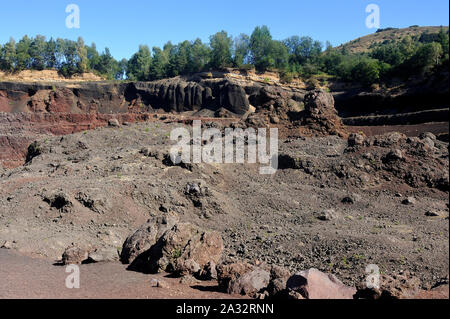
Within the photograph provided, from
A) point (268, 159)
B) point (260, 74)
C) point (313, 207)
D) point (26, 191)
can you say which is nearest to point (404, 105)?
point (260, 74)

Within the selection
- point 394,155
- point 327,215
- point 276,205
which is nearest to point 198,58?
point 394,155

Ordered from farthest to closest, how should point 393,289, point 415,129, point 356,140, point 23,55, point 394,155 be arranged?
point 23,55 < point 415,129 < point 356,140 < point 394,155 < point 393,289

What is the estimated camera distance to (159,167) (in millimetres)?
14461

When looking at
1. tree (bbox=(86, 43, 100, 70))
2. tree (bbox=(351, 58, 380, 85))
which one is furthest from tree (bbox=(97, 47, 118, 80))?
tree (bbox=(351, 58, 380, 85))

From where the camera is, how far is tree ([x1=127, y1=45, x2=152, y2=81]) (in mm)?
57312

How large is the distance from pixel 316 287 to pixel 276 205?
7.67 meters

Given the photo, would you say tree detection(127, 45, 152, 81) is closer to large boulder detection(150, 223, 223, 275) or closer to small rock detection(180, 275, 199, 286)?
large boulder detection(150, 223, 223, 275)

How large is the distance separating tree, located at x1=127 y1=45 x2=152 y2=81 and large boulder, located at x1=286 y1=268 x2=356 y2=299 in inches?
2153

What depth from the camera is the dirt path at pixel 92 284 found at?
217 inches

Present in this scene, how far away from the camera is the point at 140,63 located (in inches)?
2415

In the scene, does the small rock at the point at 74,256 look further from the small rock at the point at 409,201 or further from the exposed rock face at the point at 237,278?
the small rock at the point at 409,201

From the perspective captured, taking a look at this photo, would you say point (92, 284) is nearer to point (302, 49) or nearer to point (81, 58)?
point (81, 58)

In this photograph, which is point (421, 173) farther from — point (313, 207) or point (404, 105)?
point (404, 105)

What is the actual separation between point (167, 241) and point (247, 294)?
1938 millimetres
